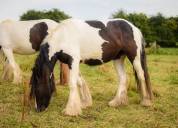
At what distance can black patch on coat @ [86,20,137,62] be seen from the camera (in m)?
7.61

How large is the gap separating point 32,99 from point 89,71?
6.65m

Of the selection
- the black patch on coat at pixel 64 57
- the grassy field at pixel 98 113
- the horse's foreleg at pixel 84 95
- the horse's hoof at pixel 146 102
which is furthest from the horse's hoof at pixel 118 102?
the black patch on coat at pixel 64 57

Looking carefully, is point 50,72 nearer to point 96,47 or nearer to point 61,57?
point 61,57

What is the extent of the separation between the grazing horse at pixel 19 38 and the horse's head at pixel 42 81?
3.32 meters

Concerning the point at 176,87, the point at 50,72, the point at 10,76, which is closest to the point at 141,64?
the point at 50,72

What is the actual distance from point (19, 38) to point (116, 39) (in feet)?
13.0

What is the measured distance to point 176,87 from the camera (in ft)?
34.6

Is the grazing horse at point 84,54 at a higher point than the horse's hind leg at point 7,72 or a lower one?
higher

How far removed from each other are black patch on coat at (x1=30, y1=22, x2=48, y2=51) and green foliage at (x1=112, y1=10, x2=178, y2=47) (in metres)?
34.0

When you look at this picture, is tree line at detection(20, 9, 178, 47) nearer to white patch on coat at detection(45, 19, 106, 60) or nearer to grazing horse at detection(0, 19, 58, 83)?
grazing horse at detection(0, 19, 58, 83)

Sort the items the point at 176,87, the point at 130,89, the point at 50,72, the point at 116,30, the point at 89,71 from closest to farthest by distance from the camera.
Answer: the point at 50,72 < the point at 116,30 < the point at 130,89 < the point at 176,87 < the point at 89,71

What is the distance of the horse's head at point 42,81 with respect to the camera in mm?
7035

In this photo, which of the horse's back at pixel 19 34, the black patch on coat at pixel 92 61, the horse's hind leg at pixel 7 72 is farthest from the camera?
the horse's hind leg at pixel 7 72

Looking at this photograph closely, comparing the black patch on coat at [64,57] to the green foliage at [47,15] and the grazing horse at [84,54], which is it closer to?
the grazing horse at [84,54]
